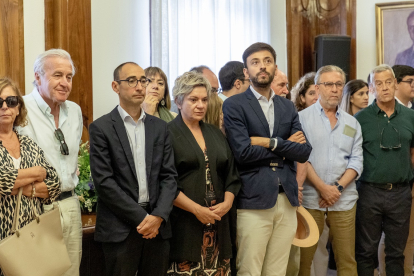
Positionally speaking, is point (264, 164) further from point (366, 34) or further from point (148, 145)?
point (366, 34)

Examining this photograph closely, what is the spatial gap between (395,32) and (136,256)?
548 centimetres

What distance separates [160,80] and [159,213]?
4.46ft

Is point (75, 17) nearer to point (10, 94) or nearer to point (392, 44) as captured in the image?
point (10, 94)

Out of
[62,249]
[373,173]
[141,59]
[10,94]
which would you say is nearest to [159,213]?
[62,249]

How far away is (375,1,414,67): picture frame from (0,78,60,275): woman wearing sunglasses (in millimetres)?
5445

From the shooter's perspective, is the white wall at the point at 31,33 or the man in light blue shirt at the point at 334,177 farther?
the white wall at the point at 31,33

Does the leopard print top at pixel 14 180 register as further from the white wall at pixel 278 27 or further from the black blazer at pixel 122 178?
the white wall at pixel 278 27

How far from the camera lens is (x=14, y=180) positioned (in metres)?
2.40

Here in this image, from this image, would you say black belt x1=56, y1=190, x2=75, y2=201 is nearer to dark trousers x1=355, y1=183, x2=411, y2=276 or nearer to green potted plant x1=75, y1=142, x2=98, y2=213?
green potted plant x1=75, y1=142, x2=98, y2=213

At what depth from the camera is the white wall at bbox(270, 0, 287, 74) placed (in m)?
6.82

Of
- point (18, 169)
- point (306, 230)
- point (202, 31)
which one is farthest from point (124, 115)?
point (202, 31)

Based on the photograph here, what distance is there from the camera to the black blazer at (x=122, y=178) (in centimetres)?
265

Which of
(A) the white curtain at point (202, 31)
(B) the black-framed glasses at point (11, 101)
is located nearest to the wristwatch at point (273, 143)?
(B) the black-framed glasses at point (11, 101)

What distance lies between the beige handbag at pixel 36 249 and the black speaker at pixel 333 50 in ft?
15.5
